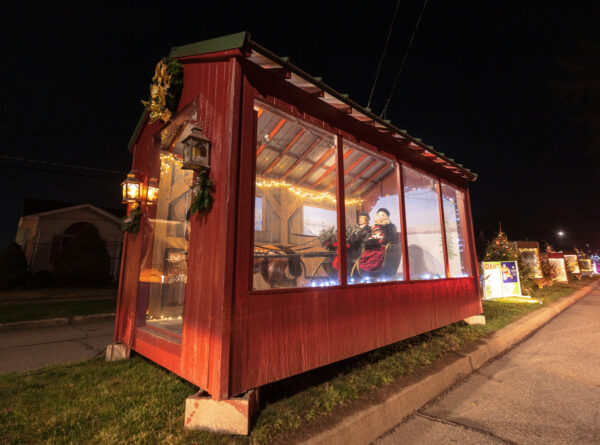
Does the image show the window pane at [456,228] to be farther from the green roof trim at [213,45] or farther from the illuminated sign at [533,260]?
the illuminated sign at [533,260]

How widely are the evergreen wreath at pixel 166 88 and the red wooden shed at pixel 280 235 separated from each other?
113 millimetres

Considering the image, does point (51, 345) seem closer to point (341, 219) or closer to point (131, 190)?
point (131, 190)

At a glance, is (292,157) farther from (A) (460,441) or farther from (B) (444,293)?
(A) (460,441)

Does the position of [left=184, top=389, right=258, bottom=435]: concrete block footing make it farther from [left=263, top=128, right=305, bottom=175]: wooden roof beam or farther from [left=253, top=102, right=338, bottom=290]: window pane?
[left=263, top=128, right=305, bottom=175]: wooden roof beam

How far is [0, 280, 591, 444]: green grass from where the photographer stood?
226 cm

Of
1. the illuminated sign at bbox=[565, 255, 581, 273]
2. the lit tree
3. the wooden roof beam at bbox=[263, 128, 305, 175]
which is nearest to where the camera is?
the wooden roof beam at bbox=[263, 128, 305, 175]

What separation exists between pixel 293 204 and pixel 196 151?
4244 millimetres

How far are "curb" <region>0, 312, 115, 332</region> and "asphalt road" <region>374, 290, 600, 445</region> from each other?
9.23 metres

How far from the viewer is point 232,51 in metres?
2.88

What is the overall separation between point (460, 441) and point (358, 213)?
4.39 metres

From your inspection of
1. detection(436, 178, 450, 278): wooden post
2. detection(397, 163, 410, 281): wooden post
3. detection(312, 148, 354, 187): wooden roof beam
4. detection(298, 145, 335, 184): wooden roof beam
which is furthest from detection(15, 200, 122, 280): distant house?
detection(436, 178, 450, 278): wooden post

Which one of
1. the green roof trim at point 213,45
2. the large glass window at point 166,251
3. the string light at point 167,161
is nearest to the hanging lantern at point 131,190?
the large glass window at point 166,251

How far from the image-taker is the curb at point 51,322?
277 inches

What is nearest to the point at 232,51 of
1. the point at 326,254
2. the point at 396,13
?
the point at 326,254
